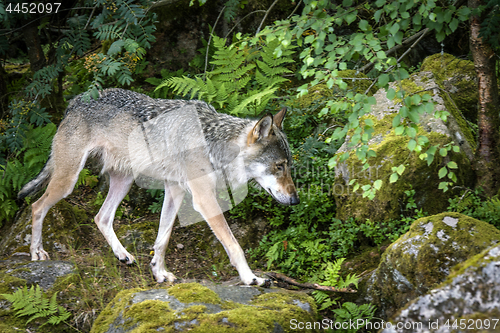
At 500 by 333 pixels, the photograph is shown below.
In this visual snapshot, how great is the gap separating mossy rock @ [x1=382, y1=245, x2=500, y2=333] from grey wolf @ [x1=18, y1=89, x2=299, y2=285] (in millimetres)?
2504

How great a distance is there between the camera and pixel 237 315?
332cm

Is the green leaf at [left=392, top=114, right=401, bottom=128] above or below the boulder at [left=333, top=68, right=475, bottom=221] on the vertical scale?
above

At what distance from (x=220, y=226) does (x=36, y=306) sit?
2102mm

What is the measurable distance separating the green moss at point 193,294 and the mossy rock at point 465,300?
68.3 inches

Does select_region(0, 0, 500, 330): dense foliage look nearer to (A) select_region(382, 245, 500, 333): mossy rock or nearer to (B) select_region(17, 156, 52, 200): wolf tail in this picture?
(B) select_region(17, 156, 52, 200): wolf tail

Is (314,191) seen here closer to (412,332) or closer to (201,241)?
(201,241)

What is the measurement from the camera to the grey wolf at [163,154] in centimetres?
485

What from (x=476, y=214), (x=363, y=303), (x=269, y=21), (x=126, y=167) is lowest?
(x=363, y=303)

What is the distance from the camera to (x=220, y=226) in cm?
465

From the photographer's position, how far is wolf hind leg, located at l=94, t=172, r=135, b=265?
5387 millimetres

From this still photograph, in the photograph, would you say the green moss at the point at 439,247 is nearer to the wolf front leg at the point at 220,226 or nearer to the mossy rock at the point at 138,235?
the wolf front leg at the point at 220,226

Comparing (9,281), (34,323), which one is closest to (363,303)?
(34,323)

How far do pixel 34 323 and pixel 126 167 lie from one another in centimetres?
231

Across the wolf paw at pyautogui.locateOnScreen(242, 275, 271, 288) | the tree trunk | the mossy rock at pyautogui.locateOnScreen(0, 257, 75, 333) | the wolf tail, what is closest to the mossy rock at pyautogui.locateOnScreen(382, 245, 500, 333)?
the wolf paw at pyautogui.locateOnScreen(242, 275, 271, 288)
